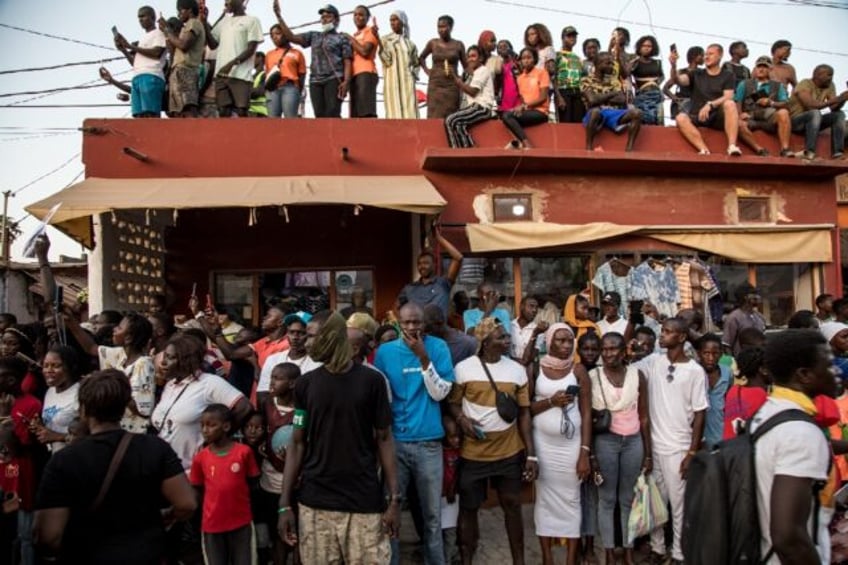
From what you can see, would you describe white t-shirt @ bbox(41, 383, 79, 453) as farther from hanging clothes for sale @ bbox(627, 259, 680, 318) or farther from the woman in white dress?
hanging clothes for sale @ bbox(627, 259, 680, 318)

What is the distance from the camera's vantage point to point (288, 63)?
30.1ft

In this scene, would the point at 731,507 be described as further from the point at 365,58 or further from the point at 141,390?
the point at 365,58

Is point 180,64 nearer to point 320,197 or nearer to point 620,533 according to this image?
point 320,197

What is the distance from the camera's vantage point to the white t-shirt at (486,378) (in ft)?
15.8

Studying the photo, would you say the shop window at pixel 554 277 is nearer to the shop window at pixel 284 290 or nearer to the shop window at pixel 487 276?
the shop window at pixel 487 276

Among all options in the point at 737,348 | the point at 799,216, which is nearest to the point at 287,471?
the point at 737,348

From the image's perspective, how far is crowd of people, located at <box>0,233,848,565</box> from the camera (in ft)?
9.12

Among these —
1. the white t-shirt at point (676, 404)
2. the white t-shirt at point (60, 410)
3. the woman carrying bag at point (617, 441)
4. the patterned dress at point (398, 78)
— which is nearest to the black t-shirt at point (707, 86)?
Result: the patterned dress at point (398, 78)

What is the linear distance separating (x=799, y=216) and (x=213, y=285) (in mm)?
8176

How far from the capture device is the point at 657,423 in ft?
17.2

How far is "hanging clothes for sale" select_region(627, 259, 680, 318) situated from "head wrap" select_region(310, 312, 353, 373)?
5431mm

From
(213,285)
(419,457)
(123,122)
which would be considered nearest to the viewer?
(419,457)

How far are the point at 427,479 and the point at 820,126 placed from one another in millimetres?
8346

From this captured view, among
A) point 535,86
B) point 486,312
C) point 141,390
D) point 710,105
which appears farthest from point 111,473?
point 710,105
